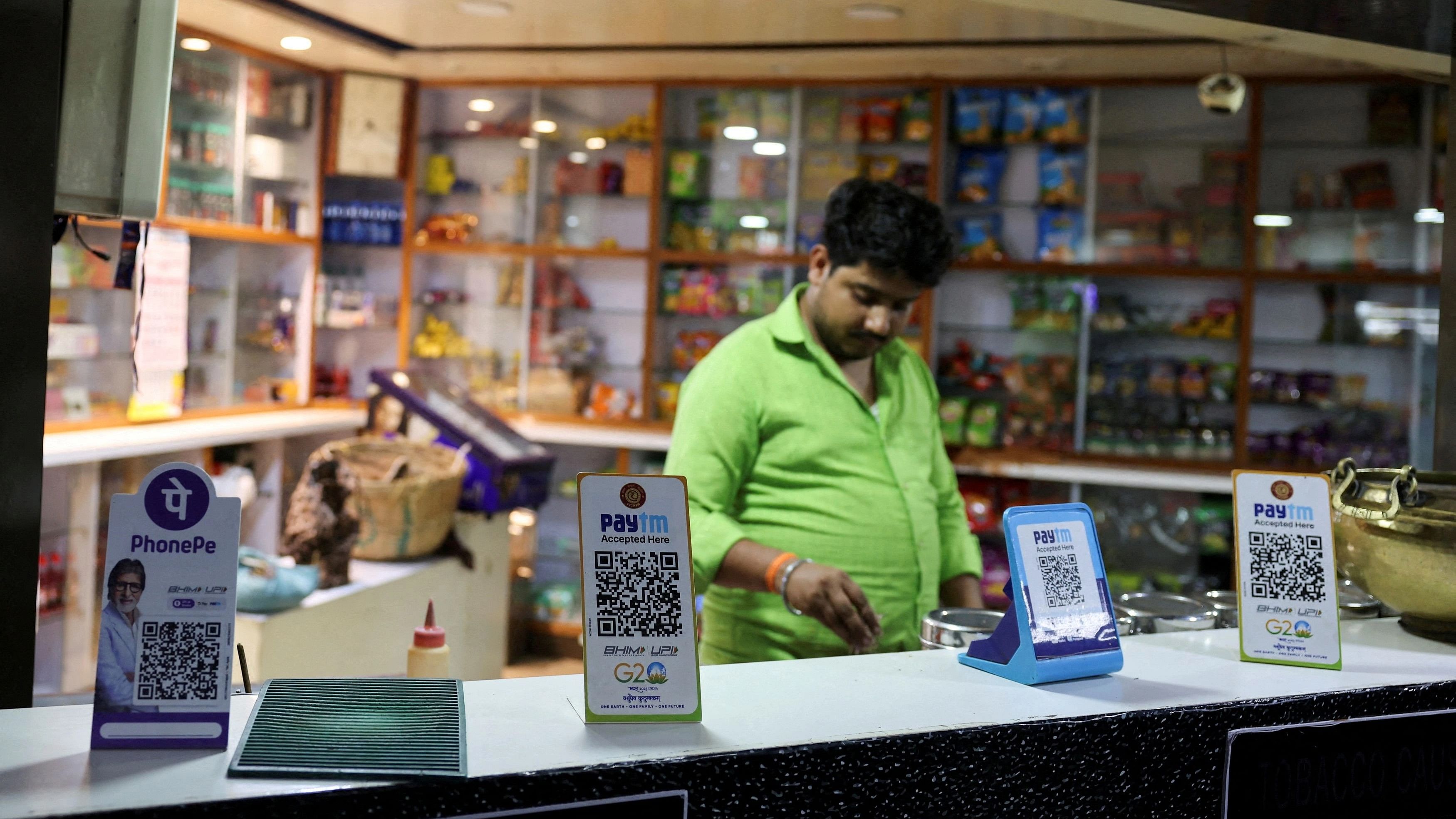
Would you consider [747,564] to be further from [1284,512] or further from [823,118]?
[823,118]

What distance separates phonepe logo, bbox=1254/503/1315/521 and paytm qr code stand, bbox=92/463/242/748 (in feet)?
3.64

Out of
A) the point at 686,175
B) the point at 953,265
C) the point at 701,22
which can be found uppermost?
the point at 701,22

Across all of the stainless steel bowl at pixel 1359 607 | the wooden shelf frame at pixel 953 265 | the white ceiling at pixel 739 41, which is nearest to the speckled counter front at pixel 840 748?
the stainless steel bowl at pixel 1359 607

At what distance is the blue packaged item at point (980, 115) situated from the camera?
18.7 ft

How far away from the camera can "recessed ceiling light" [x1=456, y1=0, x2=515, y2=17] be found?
4.76m

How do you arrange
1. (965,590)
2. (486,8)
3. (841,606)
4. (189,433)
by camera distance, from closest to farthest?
1. (841,606)
2. (965,590)
3. (486,8)
4. (189,433)

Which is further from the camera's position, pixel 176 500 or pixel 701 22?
pixel 701 22

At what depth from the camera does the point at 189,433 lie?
4.95 metres

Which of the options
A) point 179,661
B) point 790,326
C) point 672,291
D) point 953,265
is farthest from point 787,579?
point 672,291

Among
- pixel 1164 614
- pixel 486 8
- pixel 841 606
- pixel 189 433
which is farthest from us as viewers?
pixel 189 433

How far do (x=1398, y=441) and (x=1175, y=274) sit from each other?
4.19 ft

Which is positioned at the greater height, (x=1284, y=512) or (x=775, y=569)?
(x=1284, y=512)

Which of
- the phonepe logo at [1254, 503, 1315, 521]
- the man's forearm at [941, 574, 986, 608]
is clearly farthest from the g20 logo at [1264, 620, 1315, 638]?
the man's forearm at [941, 574, 986, 608]

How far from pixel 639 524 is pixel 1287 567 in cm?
79
